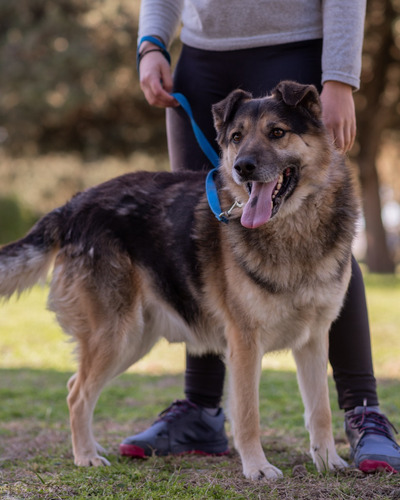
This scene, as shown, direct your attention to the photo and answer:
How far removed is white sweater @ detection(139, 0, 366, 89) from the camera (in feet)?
11.0

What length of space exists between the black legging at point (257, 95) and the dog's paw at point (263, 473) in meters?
0.62

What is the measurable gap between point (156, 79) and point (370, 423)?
2.20m

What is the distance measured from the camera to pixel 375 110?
17.3 metres

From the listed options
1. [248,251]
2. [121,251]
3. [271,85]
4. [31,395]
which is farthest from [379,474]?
[31,395]

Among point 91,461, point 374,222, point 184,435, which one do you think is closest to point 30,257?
point 91,461

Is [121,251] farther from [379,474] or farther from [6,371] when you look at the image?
[6,371]

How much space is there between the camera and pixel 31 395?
5.72m


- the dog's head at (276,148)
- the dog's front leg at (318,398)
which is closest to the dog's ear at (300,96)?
the dog's head at (276,148)

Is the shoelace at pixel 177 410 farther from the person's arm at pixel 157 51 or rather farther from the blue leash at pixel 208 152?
the person's arm at pixel 157 51

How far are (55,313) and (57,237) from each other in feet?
1.44

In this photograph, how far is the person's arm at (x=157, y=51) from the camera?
374 centimetres

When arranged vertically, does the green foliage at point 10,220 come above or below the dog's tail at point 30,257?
below

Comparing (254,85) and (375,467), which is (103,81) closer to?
(254,85)

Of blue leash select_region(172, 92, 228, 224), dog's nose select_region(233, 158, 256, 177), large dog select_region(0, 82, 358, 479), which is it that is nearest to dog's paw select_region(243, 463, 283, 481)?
large dog select_region(0, 82, 358, 479)
